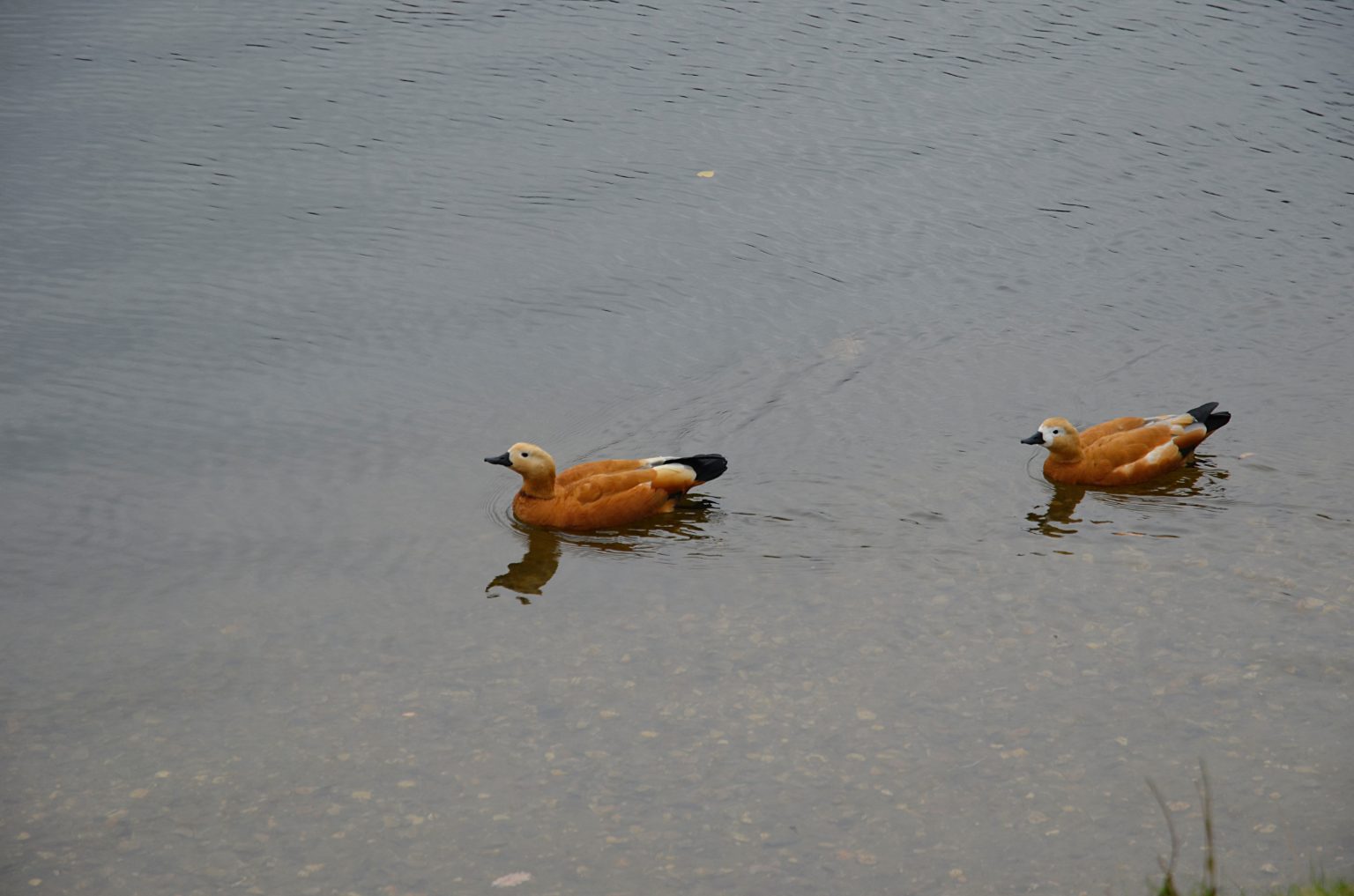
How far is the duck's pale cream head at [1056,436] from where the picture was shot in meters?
10.8

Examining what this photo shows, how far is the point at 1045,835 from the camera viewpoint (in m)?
6.99

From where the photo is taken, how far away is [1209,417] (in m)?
11.1

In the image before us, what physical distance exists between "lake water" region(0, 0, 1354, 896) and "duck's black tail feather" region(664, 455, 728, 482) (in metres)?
0.29

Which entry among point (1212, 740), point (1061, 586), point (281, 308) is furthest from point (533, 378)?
point (1212, 740)

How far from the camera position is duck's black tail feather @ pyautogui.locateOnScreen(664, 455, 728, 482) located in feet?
34.5

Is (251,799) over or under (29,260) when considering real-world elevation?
under

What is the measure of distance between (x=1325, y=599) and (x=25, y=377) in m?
10.7

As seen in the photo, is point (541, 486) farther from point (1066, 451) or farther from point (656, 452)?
point (1066, 451)

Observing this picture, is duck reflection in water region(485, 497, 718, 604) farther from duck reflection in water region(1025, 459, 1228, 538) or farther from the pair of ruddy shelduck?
duck reflection in water region(1025, 459, 1228, 538)

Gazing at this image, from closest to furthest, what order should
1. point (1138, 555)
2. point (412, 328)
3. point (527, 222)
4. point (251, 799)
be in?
1. point (251, 799)
2. point (1138, 555)
3. point (412, 328)
4. point (527, 222)

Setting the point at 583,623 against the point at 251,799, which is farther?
the point at 583,623

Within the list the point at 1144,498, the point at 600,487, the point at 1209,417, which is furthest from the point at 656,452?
the point at 1209,417

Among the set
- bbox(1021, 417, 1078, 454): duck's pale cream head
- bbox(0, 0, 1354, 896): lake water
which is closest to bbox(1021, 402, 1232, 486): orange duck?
bbox(1021, 417, 1078, 454): duck's pale cream head

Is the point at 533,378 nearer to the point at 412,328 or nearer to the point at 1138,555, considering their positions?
the point at 412,328
